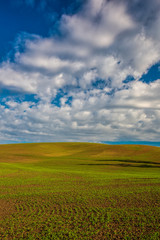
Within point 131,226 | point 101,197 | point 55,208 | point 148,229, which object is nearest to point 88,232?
point 131,226

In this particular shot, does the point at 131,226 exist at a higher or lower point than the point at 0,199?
higher

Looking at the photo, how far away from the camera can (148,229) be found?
11.5 m

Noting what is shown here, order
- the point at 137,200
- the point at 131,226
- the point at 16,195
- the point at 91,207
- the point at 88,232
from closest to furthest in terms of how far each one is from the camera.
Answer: the point at 88,232 → the point at 131,226 → the point at 91,207 → the point at 137,200 → the point at 16,195

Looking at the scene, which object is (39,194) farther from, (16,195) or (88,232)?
(88,232)

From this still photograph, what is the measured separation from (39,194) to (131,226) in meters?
11.6

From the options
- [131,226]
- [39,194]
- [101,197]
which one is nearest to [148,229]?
[131,226]

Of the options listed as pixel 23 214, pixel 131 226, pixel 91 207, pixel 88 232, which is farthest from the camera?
pixel 91 207

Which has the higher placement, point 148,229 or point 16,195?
point 148,229

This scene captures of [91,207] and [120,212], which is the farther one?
[91,207]

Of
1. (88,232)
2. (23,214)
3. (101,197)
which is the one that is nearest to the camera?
(88,232)

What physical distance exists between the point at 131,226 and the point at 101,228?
6.77ft

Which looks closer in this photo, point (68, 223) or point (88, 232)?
point (88, 232)

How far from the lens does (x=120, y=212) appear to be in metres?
14.4

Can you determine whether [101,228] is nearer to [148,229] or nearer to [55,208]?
[148,229]
